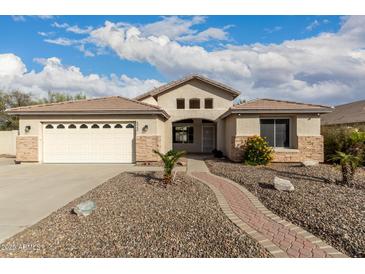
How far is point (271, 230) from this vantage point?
15.6 feet

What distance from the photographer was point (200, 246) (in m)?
4.06

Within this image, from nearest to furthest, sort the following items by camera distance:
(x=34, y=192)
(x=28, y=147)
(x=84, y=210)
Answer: (x=84, y=210)
(x=34, y=192)
(x=28, y=147)

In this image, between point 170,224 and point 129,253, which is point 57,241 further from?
point 170,224

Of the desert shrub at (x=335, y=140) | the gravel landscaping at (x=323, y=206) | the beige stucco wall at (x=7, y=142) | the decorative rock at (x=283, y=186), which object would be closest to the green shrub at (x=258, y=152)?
the desert shrub at (x=335, y=140)

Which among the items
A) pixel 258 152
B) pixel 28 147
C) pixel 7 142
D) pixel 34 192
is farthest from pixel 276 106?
pixel 7 142

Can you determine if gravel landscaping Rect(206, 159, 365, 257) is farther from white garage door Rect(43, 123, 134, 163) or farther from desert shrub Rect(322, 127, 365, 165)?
white garage door Rect(43, 123, 134, 163)

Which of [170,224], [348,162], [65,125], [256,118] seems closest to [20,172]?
[65,125]

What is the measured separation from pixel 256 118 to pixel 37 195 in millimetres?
11620

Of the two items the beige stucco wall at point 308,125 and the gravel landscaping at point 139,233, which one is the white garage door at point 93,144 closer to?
the gravel landscaping at point 139,233

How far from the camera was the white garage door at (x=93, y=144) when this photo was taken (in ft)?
48.4

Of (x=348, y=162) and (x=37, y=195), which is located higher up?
(x=348, y=162)

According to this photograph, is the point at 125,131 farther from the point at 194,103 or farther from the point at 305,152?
the point at 305,152

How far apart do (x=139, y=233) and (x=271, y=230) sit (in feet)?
8.26

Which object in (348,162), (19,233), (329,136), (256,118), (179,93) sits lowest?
(19,233)
